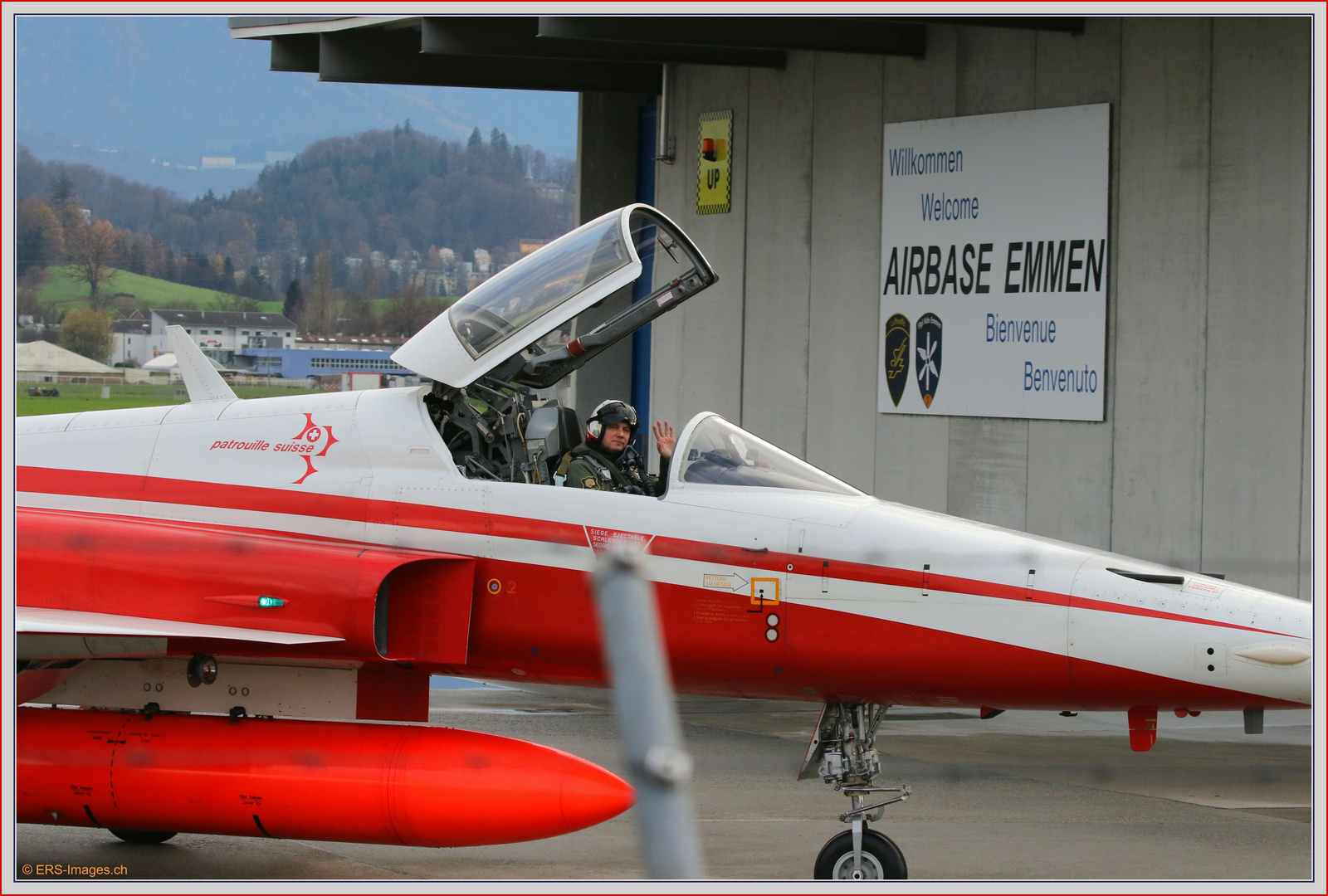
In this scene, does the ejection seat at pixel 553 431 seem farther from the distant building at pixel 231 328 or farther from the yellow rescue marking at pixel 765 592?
the distant building at pixel 231 328

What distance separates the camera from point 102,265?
52.7m

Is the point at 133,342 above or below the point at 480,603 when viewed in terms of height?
above

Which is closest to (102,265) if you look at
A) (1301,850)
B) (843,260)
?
(843,260)

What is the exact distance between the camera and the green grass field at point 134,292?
48906 millimetres

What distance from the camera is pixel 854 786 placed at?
6488 millimetres

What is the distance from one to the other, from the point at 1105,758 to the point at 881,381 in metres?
5.04

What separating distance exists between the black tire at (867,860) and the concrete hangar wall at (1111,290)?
354cm

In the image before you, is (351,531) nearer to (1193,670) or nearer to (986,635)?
(986,635)

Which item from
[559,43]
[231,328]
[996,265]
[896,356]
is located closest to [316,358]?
[231,328]

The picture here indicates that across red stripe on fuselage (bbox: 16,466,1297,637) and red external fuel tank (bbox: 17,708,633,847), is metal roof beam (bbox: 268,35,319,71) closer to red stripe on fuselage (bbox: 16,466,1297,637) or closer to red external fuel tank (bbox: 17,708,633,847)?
red stripe on fuselage (bbox: 16,466,1297,637)

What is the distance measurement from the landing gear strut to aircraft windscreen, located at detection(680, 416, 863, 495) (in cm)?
110

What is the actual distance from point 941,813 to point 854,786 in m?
2.17

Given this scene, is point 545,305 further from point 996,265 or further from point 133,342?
point 133,342

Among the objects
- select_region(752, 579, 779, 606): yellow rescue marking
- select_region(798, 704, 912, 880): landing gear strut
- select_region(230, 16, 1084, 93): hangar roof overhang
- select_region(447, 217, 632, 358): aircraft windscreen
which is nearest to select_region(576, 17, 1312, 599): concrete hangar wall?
select_region(230, 16, 1084, 93): hangar roof overhang
